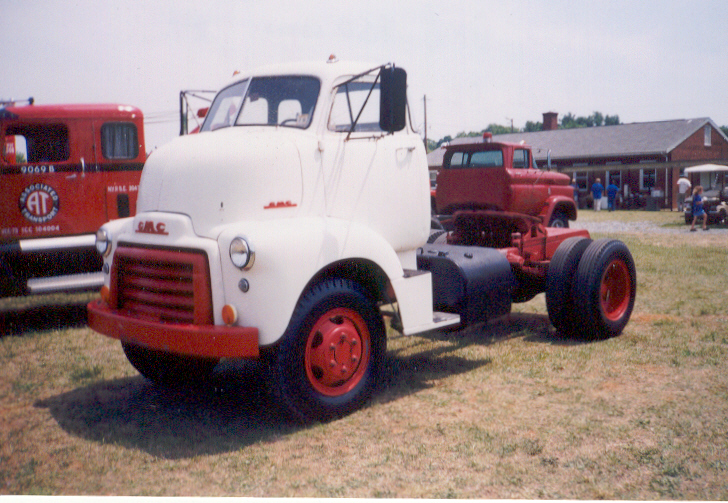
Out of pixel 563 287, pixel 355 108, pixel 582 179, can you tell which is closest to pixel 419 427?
pixel 355 108

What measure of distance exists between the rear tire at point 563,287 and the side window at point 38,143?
17.4 ft

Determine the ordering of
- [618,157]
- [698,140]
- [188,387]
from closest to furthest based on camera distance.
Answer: [188,387], [698,140], [618,157]

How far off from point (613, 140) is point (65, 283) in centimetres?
3376

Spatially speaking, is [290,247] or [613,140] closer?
[290,247]

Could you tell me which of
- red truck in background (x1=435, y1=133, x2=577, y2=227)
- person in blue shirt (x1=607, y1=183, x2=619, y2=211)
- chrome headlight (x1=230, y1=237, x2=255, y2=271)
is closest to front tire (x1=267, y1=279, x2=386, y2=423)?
chrome headlight (x1=230, y1=237, x2=255, y2=271)

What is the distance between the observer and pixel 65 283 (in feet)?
21.9

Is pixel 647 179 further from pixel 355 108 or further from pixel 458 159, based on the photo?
pixel 355 108

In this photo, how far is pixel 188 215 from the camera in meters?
3.94

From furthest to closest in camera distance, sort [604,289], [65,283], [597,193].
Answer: [597,193]
[65,283]
[604,289]

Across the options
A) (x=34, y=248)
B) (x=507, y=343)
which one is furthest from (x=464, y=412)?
(x=34, y=248)

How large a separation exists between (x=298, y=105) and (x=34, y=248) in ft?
12.5

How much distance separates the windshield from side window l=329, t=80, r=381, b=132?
0.54ft

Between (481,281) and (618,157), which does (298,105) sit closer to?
(481,281)

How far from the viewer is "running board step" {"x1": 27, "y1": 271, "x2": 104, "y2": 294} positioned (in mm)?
6531
